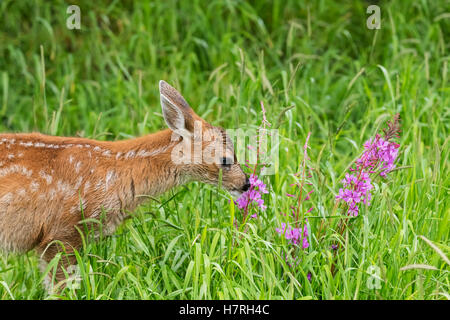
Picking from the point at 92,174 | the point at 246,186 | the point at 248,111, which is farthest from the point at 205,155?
the point at 248,111

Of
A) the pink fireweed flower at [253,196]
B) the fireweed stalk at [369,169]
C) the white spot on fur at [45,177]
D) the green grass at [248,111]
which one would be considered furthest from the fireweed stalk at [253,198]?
the white spot on fur at [45,177]

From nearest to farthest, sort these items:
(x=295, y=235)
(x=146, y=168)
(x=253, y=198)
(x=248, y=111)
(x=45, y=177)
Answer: (x=295, y=235) → (x=253, y=198) → (x=45, y=177) → (x=146, y=168) → (x=248, y=111)

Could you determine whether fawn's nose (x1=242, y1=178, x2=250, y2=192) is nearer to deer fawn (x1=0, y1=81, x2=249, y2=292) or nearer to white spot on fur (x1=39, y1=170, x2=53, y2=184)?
deer fawn (x1=0, y1=81, x2=249, y2=292)

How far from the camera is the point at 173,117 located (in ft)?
16.6

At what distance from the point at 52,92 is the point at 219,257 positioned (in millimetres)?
4291

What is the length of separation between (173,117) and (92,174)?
66 centimetres

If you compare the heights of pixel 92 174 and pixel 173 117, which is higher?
pixel 173 117

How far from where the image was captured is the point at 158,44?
334 inches

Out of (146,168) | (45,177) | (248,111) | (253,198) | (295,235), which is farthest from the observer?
(248,111)

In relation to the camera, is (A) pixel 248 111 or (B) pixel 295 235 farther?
(A) pixel 248 111

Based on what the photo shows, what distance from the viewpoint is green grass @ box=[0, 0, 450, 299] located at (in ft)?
14.9

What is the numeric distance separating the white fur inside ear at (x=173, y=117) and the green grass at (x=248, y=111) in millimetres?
446

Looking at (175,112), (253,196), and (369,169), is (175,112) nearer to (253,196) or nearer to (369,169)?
(253,196)

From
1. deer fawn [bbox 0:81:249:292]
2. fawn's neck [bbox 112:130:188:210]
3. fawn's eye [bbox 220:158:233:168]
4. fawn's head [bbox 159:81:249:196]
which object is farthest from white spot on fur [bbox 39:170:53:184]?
fawn's eye [bbox 220:158:233:168]
